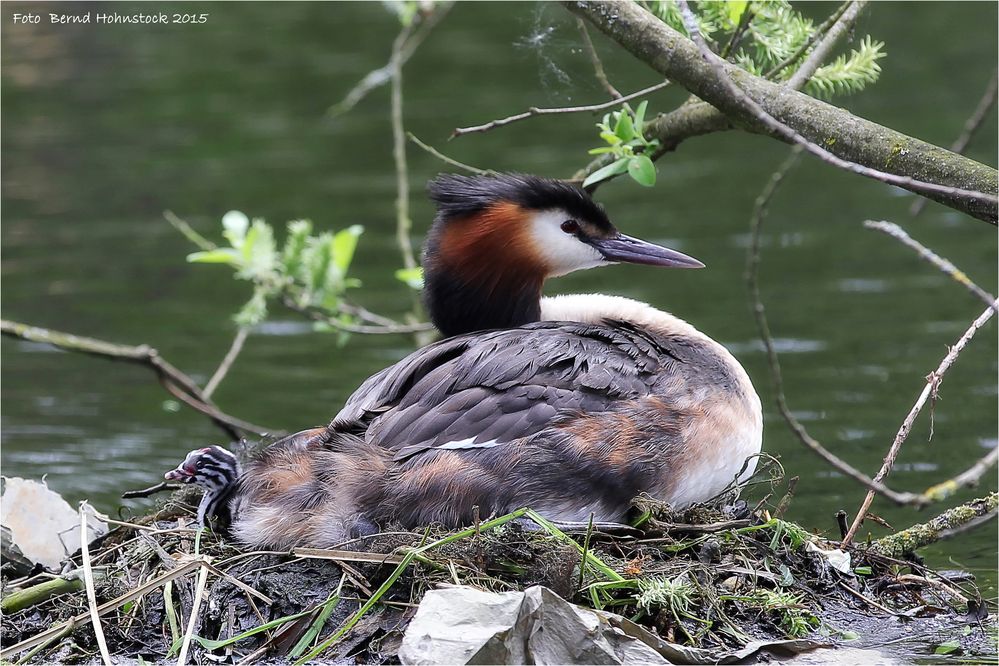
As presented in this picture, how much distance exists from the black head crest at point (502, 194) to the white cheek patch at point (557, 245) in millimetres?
39

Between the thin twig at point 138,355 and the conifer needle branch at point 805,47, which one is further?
the thin twig at point 138,355

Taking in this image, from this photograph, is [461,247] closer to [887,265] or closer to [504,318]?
[504,318]

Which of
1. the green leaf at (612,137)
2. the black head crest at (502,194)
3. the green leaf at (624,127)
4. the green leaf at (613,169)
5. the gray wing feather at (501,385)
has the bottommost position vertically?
the gray wing feather at (501,385)

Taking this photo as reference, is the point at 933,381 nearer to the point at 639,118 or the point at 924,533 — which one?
the point at 924,533

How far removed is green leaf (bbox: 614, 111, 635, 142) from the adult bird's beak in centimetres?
52

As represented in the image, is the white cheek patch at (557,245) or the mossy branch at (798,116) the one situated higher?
the mossy branch at (798,116)

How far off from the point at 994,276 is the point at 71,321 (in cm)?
658

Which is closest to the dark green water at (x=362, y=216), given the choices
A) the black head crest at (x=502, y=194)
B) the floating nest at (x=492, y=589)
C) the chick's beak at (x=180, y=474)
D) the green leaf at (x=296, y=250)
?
the black head crest at (x=502, y=194)

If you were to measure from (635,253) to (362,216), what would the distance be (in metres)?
6.85

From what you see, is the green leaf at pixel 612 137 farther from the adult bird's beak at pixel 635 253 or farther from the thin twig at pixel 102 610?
the thin twig at pixel 102 610

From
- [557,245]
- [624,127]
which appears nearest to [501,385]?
[557,245]

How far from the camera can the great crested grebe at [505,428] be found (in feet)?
14.6

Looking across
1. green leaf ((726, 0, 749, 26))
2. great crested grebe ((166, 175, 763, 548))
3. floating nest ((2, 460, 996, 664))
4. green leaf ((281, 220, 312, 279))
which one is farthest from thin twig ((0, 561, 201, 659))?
green leaf ((281, 220, 312, 279))

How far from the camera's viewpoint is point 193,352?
937 centimetres
